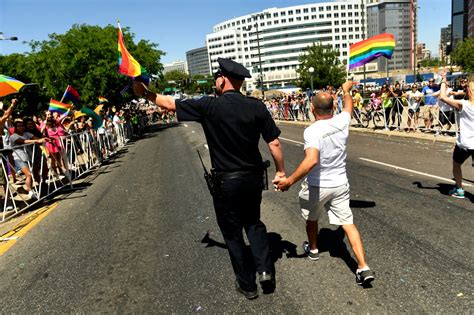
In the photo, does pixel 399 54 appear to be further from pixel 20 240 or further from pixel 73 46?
pixel 20 240

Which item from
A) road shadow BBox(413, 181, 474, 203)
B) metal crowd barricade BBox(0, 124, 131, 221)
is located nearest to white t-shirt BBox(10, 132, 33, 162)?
metal crowd barricade BBox(0, 124, 131, 221)

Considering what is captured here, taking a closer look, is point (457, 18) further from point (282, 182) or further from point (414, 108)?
point (282, 182)

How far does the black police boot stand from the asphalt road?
0.09m

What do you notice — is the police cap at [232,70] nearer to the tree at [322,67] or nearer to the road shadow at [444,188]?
the road shadow at [444,188]

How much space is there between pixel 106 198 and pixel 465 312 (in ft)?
21.7

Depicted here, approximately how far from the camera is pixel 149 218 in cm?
567

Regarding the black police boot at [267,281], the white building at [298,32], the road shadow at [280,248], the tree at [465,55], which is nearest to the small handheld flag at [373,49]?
the road shadow at [280,248]

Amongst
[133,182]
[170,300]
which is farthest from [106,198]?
[170,300]

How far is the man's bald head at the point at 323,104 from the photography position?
325 cm

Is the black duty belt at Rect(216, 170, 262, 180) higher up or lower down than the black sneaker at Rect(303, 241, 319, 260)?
higher up

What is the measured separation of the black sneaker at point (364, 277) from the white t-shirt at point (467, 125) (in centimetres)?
316

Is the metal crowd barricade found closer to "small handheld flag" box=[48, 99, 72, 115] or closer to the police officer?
"small handheld flag" box=[48, 99, 72, 115]

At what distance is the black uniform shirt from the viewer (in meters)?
2.90

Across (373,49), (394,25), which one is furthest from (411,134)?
(394,25)
